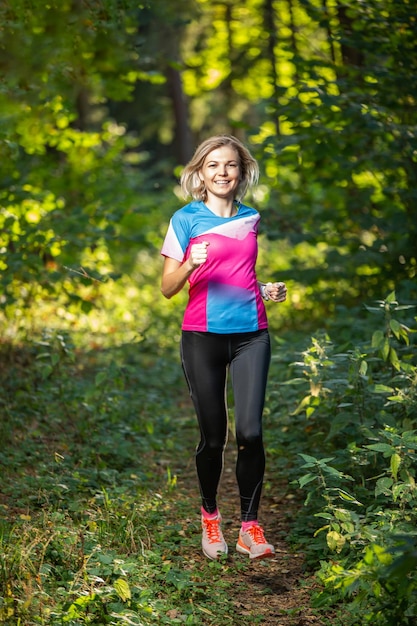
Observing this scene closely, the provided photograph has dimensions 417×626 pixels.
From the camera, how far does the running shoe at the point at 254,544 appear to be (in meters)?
4.73

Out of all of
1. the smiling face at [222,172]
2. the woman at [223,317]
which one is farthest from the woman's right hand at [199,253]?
the smiling face at [222,172]

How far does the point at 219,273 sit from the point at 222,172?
1.98 ft

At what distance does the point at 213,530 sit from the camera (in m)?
4.89

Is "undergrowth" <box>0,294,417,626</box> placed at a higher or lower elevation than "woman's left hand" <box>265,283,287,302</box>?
lower

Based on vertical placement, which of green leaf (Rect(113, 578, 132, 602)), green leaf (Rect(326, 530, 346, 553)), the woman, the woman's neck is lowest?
green leaf (Rect(326, 530, 346, 553))

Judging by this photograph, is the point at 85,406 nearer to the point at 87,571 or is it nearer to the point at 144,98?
the point at 87,571

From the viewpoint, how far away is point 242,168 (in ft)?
16.2

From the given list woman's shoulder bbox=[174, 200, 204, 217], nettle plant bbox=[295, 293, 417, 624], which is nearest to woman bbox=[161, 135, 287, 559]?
woman's shoulder bbox=[174, 200, 204, 217]

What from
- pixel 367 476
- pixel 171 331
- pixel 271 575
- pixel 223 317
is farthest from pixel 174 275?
pixel 171 331

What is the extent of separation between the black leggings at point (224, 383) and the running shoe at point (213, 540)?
0.41 m

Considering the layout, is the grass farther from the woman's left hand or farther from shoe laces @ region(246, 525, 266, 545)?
the woman's left hand

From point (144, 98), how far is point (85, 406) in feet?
71.1

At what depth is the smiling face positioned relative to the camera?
15.5ft

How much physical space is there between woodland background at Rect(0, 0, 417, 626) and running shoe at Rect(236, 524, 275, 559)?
0.28 metres
